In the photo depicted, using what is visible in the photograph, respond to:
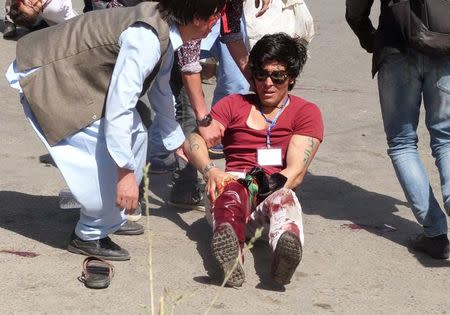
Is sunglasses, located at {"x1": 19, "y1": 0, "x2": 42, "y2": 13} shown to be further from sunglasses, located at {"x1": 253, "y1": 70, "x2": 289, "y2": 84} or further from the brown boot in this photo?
the brown boot

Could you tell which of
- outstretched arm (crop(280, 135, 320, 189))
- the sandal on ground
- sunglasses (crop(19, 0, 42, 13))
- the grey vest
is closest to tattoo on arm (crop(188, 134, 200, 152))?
outstretched arm (crop(280, 135, 320, 189))

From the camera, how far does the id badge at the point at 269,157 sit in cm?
523

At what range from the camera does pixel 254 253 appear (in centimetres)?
511

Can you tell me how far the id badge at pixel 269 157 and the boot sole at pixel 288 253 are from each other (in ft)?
2.55

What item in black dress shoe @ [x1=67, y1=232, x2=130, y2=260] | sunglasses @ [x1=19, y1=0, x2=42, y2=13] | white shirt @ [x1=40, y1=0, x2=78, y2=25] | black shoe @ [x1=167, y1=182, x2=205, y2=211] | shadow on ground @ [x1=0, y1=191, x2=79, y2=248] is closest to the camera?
black dress shoe @ [x1=67, y1=232, x2=130, y2=260]

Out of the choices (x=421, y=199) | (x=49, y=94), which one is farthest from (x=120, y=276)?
(x=421, y=199)

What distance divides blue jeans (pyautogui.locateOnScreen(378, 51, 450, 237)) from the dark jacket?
0.05m

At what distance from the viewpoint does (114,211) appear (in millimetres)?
4750

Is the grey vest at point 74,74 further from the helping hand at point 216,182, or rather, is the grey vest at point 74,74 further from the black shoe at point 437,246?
the black shoe at point 437,246

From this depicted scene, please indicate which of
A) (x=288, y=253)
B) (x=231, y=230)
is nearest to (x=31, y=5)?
(x=231, y=230)

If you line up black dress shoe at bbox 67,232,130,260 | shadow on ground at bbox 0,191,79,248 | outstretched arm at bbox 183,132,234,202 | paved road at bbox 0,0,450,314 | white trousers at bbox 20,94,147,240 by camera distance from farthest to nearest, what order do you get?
shadow on ground at bbox 0,191,79,248
outstretched arm at bbox 183,132,234,202
black dress shoe at bbox 67,232,130,260
white trousers at bbox 20,94,147,240
paved road at bbox 0,0,450,314

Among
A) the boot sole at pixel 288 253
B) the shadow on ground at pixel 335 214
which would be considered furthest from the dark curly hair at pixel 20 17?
the boot sole at pixel 288 253

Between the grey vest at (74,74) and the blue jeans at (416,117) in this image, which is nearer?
the grey vest at (74,74)

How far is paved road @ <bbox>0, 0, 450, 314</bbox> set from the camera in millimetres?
4434
